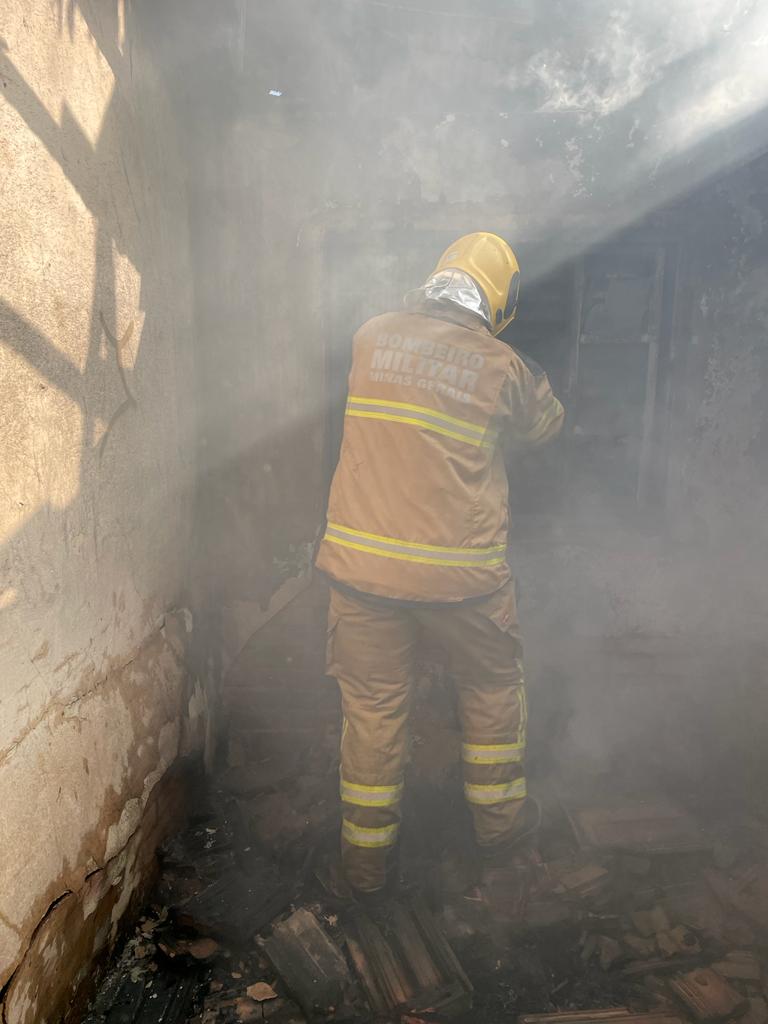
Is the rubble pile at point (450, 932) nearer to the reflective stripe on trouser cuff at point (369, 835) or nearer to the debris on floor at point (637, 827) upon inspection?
the debris on floor at point (637, 827)

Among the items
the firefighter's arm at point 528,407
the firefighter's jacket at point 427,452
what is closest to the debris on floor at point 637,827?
the firefighter's jacket at point 427,452

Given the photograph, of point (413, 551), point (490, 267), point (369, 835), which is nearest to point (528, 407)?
point (490, 267)

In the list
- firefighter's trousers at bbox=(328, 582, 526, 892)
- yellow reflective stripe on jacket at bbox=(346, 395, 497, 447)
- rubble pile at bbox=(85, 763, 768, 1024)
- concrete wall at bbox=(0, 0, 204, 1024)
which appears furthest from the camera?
firefighter's trousers at bbox=(328, 582, 526, 892)

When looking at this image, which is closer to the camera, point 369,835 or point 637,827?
point 369,835

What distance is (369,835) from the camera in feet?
8.54

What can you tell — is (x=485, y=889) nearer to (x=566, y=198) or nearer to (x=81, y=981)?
(x=81, y=981)

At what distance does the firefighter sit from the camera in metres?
2.43

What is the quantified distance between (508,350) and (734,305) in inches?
61.4

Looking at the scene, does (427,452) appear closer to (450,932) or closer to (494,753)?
(494,753)

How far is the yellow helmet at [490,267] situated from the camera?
2.62 meters

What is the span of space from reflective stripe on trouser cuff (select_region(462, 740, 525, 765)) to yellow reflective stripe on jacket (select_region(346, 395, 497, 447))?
1.22 metres

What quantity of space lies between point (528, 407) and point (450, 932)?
2059mm

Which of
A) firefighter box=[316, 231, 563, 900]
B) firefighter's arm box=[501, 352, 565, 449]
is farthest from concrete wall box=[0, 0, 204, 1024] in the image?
firefighter's arm box=[501, 352, 565, 449]

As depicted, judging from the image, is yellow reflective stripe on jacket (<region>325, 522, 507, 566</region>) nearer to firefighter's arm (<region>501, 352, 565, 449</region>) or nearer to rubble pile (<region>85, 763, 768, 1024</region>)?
firefighter's arm (<region>501, 352, 565, 449</region>)
